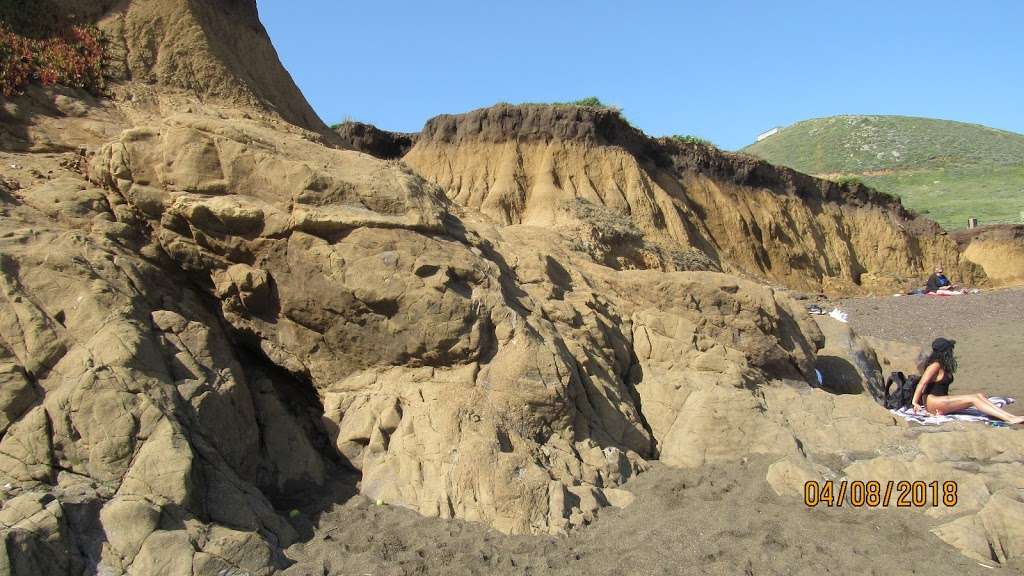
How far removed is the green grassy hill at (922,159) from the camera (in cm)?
5062

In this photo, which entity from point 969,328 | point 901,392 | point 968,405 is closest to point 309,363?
point 968,405

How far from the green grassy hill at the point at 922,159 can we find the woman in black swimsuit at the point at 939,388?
141ft

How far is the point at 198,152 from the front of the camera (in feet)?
19.6

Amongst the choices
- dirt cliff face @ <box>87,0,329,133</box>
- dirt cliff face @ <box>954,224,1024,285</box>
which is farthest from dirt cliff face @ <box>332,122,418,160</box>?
dirt cliff face @ <box>954,224,1024,285</box>

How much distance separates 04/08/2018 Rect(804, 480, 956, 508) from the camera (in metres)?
5.35

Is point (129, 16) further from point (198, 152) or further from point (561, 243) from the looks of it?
point (561, 243)

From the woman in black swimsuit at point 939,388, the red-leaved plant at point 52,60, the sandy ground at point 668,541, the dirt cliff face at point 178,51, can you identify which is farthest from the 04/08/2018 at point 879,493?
the red-leaved plant at point 52,60

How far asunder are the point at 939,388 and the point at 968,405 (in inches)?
16.9

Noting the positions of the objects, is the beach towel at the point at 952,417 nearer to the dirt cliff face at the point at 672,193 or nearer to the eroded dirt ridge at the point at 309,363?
the eroded dirt ridge at the point at 309,363

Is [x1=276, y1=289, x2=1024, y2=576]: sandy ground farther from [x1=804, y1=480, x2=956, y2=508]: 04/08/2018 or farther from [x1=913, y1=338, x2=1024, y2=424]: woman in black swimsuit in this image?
[x1=913, y1=338, x2=1024, y2=424]: woman in black swimsuit

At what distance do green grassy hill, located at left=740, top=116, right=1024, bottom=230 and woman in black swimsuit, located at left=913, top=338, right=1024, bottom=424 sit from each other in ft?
141

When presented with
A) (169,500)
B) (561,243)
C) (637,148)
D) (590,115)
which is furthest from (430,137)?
(169,500)

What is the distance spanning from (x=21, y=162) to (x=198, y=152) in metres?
1.51

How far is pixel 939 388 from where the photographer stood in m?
8.23
